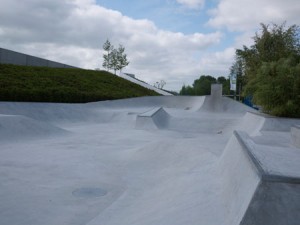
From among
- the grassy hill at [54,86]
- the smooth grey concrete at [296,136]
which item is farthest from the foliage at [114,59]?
the smooth grey concrete at [296,136]

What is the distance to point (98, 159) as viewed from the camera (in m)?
8.38

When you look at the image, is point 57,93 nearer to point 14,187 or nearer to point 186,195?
point 14,187

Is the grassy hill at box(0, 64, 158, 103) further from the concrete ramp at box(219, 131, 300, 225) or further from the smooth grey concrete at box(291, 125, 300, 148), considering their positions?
the concrete ramp at box(219, 131, 300, 225)

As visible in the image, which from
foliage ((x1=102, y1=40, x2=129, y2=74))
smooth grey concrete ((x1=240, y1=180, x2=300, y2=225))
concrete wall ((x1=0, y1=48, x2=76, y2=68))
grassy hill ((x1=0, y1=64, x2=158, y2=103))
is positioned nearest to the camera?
smooth grey concrete ((x1=240, y1=180, x2=300, y2=225))

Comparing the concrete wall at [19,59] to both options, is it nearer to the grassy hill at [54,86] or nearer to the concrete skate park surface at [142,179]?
the grassy hill at [54,86]

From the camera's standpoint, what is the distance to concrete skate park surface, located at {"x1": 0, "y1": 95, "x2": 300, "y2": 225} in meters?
3.30

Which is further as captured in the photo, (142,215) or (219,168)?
(219,168)

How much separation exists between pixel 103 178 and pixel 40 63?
24.7m

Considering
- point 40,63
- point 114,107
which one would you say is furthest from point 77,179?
point 40,63

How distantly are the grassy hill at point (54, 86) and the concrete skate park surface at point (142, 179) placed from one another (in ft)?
23.1

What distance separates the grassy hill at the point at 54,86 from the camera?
62.3 feet

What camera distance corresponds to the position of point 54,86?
73.7 ft

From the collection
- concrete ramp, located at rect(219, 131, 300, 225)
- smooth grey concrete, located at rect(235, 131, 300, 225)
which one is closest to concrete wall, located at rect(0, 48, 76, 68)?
concrete ramp, located at rect(219, 131, 300, 225)

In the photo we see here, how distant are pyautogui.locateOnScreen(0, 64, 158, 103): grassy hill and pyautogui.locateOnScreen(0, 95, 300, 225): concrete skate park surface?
23.1 ft
